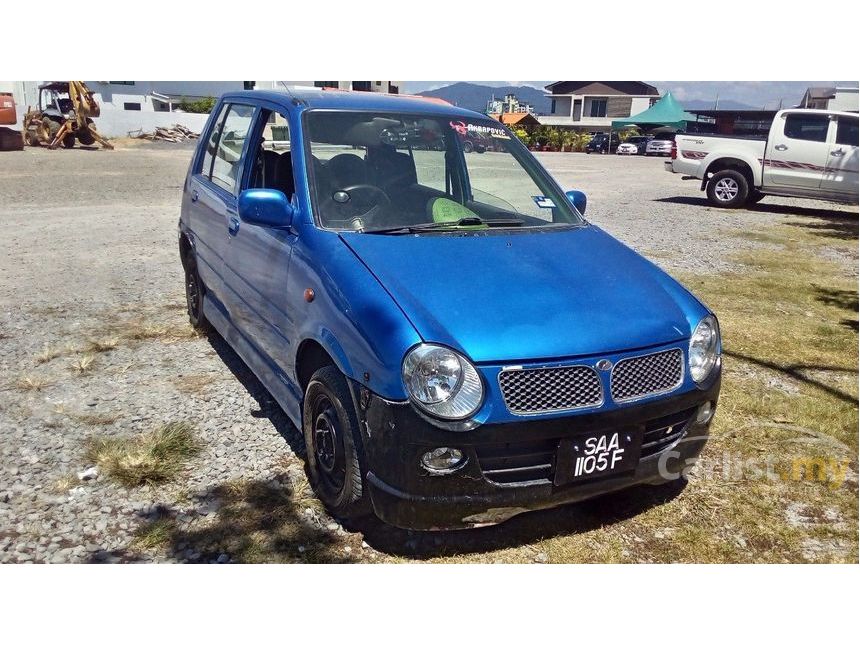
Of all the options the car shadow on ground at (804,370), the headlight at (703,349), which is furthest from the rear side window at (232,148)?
the car shadow on ground at (804,370)

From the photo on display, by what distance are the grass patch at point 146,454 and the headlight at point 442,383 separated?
156 cm

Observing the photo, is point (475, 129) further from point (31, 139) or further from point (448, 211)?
Answer: point (31, 139)

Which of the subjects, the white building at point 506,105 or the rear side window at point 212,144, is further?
the white building at point 506,105

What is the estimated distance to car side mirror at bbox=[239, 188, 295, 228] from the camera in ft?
10.7

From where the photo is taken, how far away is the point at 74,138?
25078 mm

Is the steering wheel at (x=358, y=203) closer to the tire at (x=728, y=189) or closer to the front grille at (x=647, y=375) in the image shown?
the front grille at (x=647, y=375)

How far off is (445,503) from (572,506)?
2.97 ft

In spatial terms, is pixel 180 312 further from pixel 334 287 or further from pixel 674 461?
pixel 674 461

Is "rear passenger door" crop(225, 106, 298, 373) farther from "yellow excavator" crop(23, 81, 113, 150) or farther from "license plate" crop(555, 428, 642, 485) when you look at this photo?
"yellow excavator" crop(23, 81, 113, 150)

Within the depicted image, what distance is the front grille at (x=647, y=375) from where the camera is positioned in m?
2.64

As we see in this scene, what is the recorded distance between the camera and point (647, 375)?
2.72 meters

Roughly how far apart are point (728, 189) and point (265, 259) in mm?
12688

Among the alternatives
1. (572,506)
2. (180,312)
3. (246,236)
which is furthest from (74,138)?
(572,506)

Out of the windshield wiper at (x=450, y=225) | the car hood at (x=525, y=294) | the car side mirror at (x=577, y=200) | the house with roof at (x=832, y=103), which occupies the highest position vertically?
the house with roof at (x=832, y=103)
